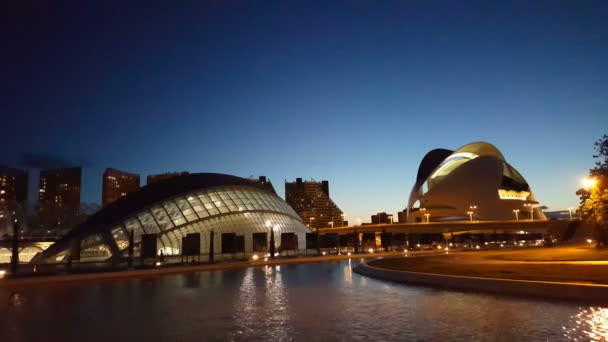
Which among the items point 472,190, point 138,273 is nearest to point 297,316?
point 138,273

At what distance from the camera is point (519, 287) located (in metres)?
15.5

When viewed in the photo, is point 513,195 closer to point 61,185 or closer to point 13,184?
point 13,184

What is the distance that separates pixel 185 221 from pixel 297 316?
33975 mm

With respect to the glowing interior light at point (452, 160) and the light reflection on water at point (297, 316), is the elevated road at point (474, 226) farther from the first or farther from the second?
the light reflection on water at point (297, 316)

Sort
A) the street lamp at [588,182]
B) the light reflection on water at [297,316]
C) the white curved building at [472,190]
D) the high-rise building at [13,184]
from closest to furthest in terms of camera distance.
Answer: the light reflection on water at [297,316]
the street lamp at [588,182]
the white curved building at [472,190]
the high-rise building at [13,184]

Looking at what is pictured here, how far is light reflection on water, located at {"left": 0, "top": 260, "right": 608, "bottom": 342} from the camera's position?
31.2ft

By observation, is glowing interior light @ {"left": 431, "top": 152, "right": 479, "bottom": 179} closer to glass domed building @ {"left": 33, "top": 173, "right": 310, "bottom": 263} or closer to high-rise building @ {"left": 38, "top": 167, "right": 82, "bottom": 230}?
glass domed building @ {"left": 33, "top": 173, "right": 310, "bottom": 263}

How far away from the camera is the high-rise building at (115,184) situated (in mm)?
190750

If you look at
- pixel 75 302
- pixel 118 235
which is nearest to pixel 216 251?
pixel 118 235

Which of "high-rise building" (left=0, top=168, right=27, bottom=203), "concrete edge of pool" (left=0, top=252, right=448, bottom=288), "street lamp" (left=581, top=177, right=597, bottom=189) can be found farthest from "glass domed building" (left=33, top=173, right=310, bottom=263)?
"high-rise building" (left=0, top=168, right=27, bottom=203)

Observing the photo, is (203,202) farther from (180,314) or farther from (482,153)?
(482,153)

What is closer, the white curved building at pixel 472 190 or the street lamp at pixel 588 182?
the street lamp at pixel 588 182

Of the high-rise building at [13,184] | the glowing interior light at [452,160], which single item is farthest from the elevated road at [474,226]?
the high-rise building at [13,184]

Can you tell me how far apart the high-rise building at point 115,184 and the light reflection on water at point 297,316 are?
7333 inches
